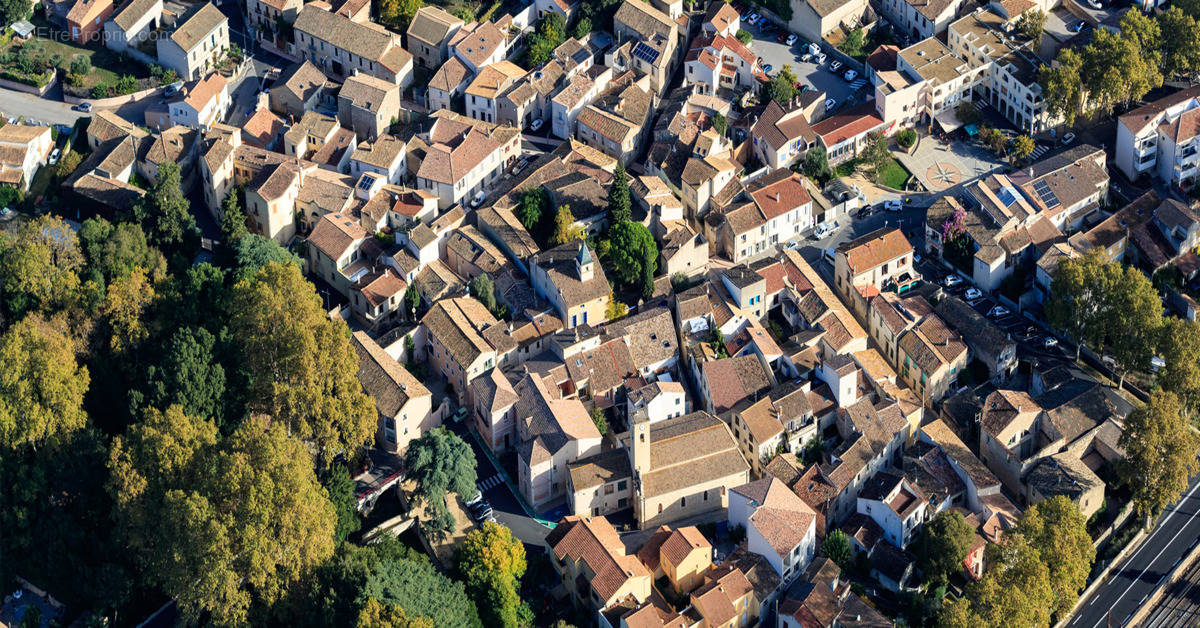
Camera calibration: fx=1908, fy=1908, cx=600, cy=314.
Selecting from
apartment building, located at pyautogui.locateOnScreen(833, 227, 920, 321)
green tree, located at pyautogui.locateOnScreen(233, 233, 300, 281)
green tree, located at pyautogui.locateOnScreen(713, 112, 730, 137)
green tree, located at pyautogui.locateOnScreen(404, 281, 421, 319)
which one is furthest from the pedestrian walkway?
green tree, located at pyautogui.locateOnScreen(713, 112, 730, 137)

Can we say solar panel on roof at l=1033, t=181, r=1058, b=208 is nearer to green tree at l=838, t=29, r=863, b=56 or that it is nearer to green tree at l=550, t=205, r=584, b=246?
green tree at l=838, t=29, r=863, b=56

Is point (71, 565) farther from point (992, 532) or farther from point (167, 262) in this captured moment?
point (992, 532)

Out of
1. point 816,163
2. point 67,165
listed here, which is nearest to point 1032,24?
point 816,163

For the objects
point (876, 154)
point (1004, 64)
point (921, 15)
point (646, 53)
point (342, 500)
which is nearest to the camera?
point (342, 500)

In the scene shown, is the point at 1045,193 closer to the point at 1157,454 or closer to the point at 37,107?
the point at 1157,454

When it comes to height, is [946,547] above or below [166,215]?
above

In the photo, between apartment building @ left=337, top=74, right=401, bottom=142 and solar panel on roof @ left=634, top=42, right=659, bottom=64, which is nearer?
apartment building @ left=337, top=74, right=401, bottom=142

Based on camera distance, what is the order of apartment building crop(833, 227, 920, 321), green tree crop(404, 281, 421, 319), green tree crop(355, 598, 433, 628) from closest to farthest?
green tree crop(355, 598, 433, 628)
green tree crop(404, 281, 421, 319)
apartment building crop(833, 227, 920, 321)
